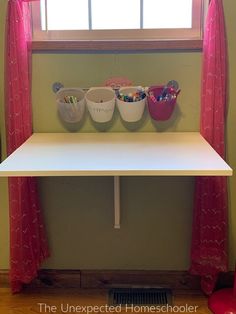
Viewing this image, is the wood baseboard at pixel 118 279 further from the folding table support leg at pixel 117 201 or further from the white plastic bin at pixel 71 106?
the white plastic bin at pixel 71 106

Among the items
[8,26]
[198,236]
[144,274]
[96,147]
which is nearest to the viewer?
[96,147]

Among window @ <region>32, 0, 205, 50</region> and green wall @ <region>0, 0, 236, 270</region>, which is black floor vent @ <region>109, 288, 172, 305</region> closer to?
green wall @ <region>0, 0, 236, 270</region>

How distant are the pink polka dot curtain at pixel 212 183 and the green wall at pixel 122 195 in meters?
0.06

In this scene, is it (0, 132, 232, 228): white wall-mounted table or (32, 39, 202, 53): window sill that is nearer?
(0, 132, 232, 228): white wall-mounted table

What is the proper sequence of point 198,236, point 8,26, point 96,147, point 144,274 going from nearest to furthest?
point 96,147
point 8,26
point 198,236
point 144,274

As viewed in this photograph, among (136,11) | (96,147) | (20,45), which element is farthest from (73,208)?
(136,11)

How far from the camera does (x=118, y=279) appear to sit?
7.27 feet

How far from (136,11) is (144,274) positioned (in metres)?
1.30

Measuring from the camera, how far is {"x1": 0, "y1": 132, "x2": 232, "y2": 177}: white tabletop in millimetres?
1458

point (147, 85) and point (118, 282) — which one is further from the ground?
point (147, 85)

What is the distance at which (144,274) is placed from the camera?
2213mm

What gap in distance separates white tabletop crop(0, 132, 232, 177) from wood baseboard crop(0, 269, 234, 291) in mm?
721

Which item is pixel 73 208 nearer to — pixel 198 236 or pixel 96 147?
pixel 96 147

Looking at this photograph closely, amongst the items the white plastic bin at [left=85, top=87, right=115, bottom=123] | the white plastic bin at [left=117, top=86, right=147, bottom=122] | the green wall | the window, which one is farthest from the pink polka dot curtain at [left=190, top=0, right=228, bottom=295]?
the white plastic bin at [left=85, top=87, right=115, bottom=123]
